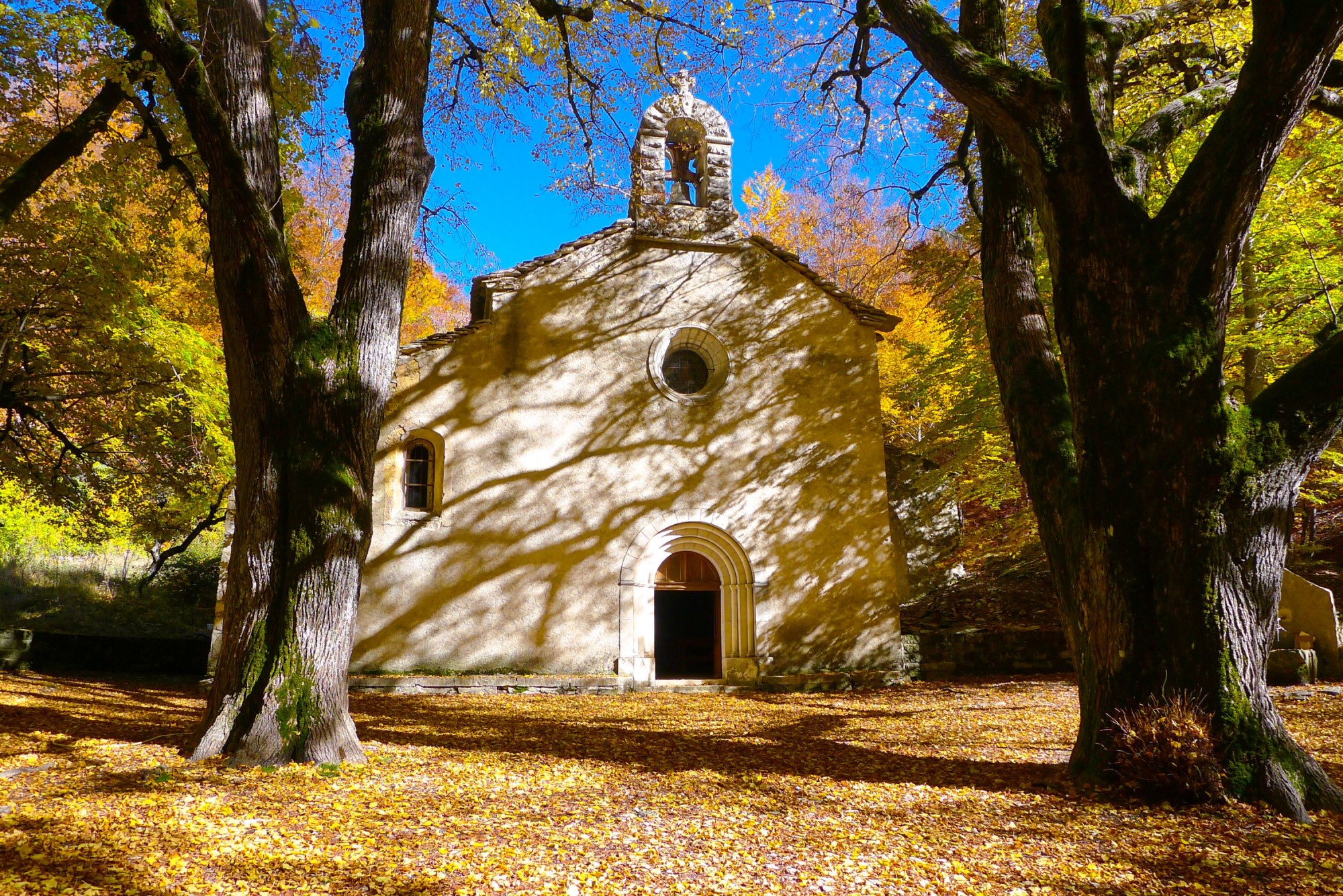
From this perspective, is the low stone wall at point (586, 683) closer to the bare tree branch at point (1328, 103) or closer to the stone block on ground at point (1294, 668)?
the stone block on ground at point (1294, 668)

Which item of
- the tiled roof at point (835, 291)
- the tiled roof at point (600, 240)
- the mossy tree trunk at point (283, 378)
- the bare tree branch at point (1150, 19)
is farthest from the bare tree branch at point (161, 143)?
the tiled roof at point (835, 291)

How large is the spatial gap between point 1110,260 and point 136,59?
24.4 feet

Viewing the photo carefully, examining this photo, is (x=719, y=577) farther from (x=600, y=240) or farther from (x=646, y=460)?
(x=600, y=240)

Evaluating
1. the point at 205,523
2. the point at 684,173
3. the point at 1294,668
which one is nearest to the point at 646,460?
the point at 684,173

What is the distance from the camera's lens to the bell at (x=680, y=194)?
41.5 feet

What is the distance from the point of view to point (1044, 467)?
17.1 ft

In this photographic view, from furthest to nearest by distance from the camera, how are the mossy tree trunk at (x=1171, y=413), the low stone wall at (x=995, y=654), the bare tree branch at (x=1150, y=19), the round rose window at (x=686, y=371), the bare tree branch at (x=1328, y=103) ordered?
the low stone wall at (x=995, y=654) → the round rose window at (x=686, y=371) → the bare tree branch at (x=1150, y=19) → the bare tree branch at (x=1328, y=103) → the mossy tree trunk at (x=1171, y=413)

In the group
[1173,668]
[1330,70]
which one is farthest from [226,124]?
[1330,70]

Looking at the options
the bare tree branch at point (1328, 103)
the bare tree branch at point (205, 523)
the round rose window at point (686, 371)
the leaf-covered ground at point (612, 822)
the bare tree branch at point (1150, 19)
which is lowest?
the leaf-covered ground at point (612, 822)

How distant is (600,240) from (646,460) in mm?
3519

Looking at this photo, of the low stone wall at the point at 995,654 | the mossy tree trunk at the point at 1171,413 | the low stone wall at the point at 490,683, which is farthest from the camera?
the low stone wall at the point at 995,654

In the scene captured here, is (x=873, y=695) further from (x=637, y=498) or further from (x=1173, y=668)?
(x=1173, y=668)

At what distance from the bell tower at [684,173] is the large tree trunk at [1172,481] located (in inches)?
314

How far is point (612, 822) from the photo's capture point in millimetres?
4105
